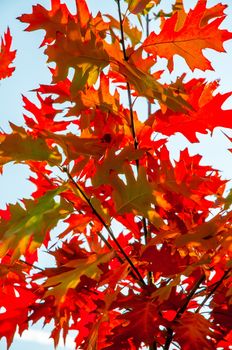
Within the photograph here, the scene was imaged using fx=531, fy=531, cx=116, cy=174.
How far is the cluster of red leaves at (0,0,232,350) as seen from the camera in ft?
4.44

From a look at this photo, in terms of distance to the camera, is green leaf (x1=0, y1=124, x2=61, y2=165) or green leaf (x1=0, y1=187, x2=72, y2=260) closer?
green leaf (x1=0, y1=187, x2=72, y2=260)

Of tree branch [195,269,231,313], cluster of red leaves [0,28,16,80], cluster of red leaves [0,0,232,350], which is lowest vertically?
tree branch [195,269,231,313]

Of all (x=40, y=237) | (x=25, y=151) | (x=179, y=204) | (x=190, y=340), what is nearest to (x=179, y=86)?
(x=179, y=204)

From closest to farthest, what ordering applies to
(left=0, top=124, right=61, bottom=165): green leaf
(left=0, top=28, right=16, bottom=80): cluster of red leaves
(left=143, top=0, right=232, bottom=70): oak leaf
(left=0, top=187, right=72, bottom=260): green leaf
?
(left=0, top=187, right=72, bottom=260): green leaf < (left=0, top=124, right=61, bottom=165): green leaf < (left=143, top=0, right=232, bottom=70): oak leaf < (left=0, top=28, right=16, bottom=80): cluster of red leaves

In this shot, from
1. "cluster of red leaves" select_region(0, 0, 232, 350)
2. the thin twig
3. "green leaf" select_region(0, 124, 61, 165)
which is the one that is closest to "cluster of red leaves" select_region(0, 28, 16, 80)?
"cluster of red leaves" select_region(0, 0, 232, 350)

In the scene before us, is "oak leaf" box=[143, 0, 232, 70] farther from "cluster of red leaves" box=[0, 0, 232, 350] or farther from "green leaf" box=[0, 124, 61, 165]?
"green leaf" box=[0, 124, 61, 165]

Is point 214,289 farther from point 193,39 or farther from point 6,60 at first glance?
point 6,60

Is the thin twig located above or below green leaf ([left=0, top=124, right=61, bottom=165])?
below

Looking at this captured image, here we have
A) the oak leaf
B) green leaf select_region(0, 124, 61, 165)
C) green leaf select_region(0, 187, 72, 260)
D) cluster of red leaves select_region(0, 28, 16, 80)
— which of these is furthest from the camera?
cluster of red leaves select_region(0, 28, 16, 80)

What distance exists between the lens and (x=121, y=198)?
4.61ft

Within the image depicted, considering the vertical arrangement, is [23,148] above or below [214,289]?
above

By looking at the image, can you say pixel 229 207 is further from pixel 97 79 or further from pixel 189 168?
pixel 97 79

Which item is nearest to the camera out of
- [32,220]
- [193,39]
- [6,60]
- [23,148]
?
[32,220]

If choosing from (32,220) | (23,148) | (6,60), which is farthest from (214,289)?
(6,60)
